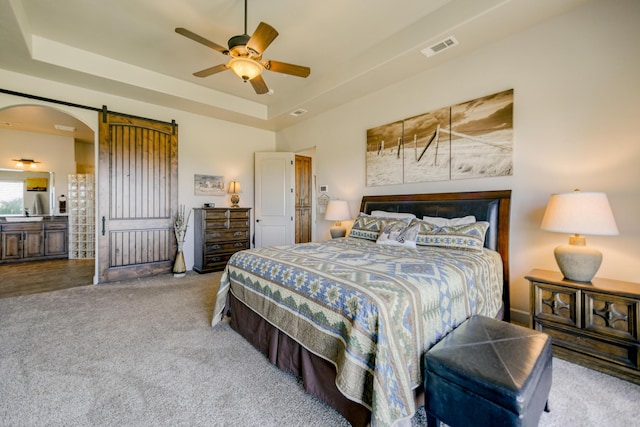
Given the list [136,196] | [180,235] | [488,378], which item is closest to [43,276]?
[136,196]

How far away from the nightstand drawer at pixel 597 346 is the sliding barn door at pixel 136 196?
5.12m

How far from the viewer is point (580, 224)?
1962mm

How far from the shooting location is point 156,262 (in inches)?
175

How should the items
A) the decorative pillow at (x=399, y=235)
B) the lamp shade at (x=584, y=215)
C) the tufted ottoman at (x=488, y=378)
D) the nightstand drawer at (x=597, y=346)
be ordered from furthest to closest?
the decorative pillow at (x=399, y=235) → the lamp shade at (x=584, y=215) → the nightstand drawer at (x=597, y=346) → the tufted ottoman at (x=488, y=378)

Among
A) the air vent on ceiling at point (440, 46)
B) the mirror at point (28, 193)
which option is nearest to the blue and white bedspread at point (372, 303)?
the air vent on ceiling at point (440, 46)

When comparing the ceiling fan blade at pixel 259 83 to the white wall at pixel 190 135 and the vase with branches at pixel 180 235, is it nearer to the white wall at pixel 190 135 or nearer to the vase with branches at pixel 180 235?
the white wall at pixel 190 135

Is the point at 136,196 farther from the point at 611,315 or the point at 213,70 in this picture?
the point at 611,315

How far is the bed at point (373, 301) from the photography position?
1259 mm

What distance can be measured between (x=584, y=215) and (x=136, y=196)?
5476 mm

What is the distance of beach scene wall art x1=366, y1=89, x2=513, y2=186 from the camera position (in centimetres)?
281

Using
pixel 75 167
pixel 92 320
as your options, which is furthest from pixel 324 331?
pixel 75 167

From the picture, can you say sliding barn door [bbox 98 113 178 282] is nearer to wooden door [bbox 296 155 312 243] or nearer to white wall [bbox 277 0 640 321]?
wooden door [bbox 296 155 312 243]

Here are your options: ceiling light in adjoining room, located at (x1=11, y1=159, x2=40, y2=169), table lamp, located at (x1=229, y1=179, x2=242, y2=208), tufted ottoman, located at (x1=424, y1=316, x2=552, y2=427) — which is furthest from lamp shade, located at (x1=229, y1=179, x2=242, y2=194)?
ceiling light in adjoining room, located at (x1=11, y1=159, x2=40, y2=169)

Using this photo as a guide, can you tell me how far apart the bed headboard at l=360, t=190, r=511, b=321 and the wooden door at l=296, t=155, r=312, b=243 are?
385cm
